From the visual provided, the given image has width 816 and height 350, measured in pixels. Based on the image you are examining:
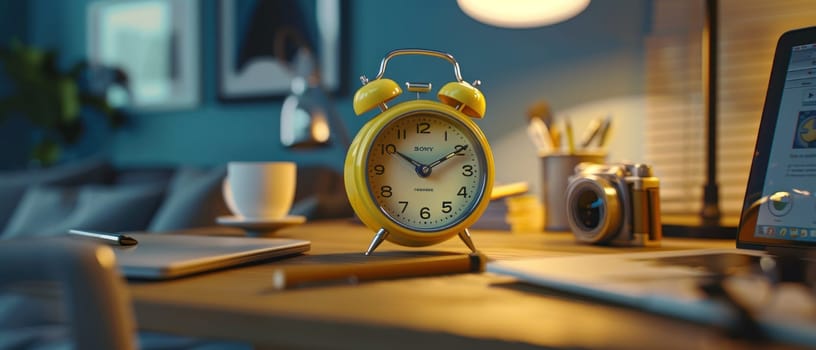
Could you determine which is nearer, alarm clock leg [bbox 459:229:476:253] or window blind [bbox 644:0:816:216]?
alarm clock leg [bbox 459:229:476:253]

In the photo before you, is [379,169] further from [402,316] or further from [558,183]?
[558,183]

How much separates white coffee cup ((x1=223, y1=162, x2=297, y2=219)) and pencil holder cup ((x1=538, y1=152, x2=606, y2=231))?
470 millimetres

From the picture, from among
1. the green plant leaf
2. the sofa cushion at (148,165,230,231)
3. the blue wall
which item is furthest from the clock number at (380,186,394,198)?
the green plant leaf

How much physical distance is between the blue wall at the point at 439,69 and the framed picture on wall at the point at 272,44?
7 centimetres

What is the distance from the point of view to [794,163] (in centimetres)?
76

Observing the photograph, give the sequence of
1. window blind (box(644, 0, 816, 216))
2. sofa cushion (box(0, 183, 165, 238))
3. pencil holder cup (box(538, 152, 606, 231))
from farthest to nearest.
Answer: sofa cushion (box(0, 183, 165, 238)) < window blind (box(644, 0, 816, 216)) < pencil holder cup (box(538, 152, 606, 231))

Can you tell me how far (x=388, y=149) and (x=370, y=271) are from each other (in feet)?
0.70

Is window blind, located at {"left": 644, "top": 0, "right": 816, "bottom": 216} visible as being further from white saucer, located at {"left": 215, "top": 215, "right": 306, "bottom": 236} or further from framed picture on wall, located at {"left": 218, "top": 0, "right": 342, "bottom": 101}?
framed picture on wall, located at {"left": 218, "top": 0, "right": 342, "bottom": 101}

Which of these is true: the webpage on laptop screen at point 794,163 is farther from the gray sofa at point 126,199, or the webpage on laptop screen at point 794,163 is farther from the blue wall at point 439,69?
the gray sofa at point 126,199

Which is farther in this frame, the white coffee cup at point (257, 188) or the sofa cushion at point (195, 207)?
the sofa cushion at point (195, 207)

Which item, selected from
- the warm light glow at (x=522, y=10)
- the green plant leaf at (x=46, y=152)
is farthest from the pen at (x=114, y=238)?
the green plant leaf at (x=46, y=152)

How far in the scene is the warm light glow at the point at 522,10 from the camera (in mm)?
1341

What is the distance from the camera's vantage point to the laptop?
0.39 metres

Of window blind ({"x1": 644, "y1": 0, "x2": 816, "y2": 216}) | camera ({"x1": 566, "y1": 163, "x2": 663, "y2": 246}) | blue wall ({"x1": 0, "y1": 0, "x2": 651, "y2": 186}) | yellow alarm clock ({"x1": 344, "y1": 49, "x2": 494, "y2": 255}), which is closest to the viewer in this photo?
yellow alarm clock ({"x1": 344, "y1": 49, "x2": 494, "y2": 255})
